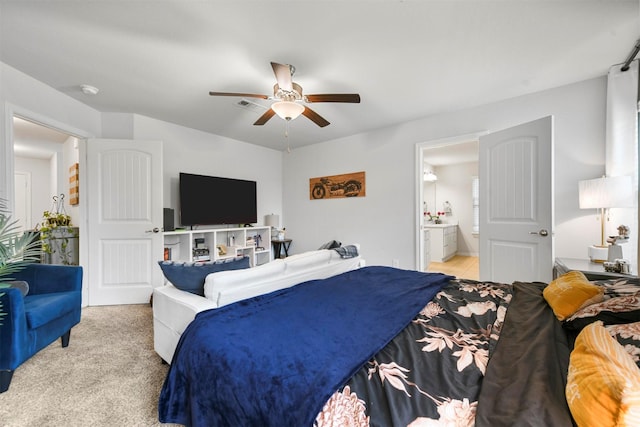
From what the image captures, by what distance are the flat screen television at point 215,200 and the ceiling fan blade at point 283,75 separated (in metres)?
2.39

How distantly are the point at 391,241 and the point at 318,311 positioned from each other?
297 cm

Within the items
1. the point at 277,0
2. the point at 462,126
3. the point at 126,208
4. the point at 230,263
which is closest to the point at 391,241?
the point at 462,126

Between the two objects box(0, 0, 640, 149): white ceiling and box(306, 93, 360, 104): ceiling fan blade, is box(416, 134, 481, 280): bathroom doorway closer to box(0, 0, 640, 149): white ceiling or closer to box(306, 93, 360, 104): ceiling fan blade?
box(0, 0, 640, 149): white ceiling

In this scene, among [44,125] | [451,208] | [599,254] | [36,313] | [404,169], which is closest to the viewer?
[36,313]

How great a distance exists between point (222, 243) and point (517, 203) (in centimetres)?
408

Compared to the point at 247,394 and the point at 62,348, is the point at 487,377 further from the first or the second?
the point at 62,348

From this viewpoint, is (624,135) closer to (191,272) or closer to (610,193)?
(610,193)

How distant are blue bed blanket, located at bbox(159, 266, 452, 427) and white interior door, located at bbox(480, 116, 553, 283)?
1805 mm

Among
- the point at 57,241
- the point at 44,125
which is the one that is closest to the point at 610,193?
the point at 44,125

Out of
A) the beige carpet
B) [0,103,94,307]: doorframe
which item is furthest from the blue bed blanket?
[0,103,94,307]: doorframe

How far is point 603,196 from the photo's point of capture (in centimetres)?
225

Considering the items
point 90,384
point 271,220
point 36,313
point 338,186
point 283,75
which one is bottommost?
point 90,384

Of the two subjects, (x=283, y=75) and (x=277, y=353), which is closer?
(x=277, y=353)

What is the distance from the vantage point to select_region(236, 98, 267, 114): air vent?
3120 millimetres
